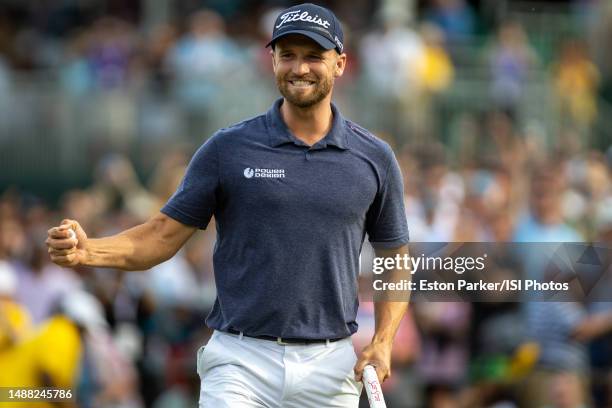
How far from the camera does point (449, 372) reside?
1120 cm

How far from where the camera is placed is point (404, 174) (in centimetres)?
1327

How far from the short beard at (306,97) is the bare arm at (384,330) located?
822 millimetres

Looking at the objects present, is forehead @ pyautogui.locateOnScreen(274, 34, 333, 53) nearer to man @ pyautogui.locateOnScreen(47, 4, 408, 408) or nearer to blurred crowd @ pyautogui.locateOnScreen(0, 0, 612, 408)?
man @ pyautogui.locateOnScreen(47, 4, 408, 408)

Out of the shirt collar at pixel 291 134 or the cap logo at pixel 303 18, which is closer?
the cap logo at pixel 303 18

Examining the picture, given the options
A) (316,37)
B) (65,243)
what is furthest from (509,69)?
→ (65,243)

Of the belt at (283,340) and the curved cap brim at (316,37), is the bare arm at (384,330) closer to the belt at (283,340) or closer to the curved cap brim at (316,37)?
the belt at (283,340)

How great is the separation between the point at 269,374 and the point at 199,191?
0.85 meters

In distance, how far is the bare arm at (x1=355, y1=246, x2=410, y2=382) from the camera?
6.51 m

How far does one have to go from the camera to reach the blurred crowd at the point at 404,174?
Result: 10586mm

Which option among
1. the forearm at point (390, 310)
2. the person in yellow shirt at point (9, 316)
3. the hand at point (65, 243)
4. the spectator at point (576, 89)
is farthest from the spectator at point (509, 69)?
the hand at point (65, 243)

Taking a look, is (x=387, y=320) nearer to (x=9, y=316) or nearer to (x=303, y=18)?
(x=303, y=18)

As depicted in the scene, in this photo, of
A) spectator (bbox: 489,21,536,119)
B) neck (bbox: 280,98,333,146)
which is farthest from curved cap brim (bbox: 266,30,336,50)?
spectator (bbox: 489,21,536,119)

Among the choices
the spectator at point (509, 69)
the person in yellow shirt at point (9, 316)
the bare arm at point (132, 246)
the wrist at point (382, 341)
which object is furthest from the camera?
the spectator at point (509, 69)

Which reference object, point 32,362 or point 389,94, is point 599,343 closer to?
point 32,362
